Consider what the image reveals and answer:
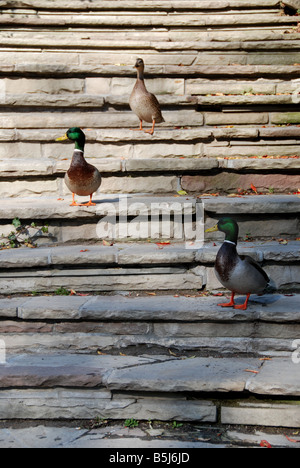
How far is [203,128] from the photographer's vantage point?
6.32 m

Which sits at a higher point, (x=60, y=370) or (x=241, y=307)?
(x=241, y=307)

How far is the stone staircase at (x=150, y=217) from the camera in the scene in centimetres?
365

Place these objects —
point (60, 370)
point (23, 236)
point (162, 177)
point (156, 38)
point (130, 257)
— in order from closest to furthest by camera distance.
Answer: point (60, 370) < point (130, 257) < point (23, 236) < point (162, 177) < point (156, 38)

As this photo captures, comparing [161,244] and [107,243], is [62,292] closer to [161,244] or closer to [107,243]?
[107,243]

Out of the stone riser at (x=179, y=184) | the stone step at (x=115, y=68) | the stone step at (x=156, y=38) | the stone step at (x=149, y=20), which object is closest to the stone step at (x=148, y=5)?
the stone step at (x=149, y=20)

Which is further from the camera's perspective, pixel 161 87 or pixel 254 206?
pixel 161 87

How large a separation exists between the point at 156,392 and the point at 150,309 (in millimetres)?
682

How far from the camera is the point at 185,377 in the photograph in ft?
11.8

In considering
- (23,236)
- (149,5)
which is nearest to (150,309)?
(23,236)

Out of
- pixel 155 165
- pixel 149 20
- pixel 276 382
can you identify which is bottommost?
pixel 276 382

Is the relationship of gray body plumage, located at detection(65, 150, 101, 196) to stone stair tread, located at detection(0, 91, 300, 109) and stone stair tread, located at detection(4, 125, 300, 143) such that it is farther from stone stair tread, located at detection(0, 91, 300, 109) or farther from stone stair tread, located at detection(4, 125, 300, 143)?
stone stair tread, located at detection(0, 91, 300, 109)

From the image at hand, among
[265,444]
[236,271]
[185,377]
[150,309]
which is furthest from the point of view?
[150,309]

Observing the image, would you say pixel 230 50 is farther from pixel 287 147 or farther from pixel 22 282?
pixel 22 282

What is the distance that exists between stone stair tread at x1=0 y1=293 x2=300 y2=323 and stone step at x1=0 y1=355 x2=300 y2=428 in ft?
1.24
